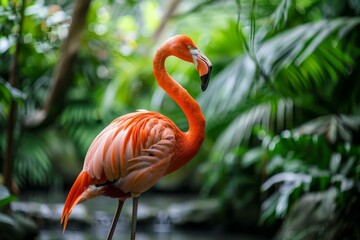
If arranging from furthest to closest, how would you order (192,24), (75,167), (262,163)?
1. (75,167)
2. (192,24)
3. (262,163)

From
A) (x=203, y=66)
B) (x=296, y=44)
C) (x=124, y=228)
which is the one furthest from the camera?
(x=124, y=228)

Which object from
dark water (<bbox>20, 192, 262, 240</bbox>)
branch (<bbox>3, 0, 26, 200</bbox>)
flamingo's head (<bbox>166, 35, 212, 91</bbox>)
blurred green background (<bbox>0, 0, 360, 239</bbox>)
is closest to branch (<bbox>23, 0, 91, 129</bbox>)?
blurred green background (<bbox>0, 0, 360, 239</bbox>)

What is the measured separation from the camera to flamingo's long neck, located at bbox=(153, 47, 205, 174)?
1.58 m

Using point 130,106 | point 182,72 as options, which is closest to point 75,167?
point 130,106

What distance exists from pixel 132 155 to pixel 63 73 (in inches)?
68.6

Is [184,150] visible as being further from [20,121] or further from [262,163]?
[20,121]

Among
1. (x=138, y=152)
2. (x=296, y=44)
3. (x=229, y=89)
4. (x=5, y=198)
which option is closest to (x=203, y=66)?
(x=138, y=152)

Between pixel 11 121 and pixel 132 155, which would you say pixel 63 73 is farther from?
pixel 132 155

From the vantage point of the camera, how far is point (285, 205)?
242cm

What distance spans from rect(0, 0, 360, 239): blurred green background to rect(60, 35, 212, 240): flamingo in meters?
0.22

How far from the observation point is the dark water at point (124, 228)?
347 centimetres

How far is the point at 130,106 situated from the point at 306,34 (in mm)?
2427

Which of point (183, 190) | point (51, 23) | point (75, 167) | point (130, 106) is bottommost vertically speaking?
point (183, 190)

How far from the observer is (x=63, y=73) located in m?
3.16
